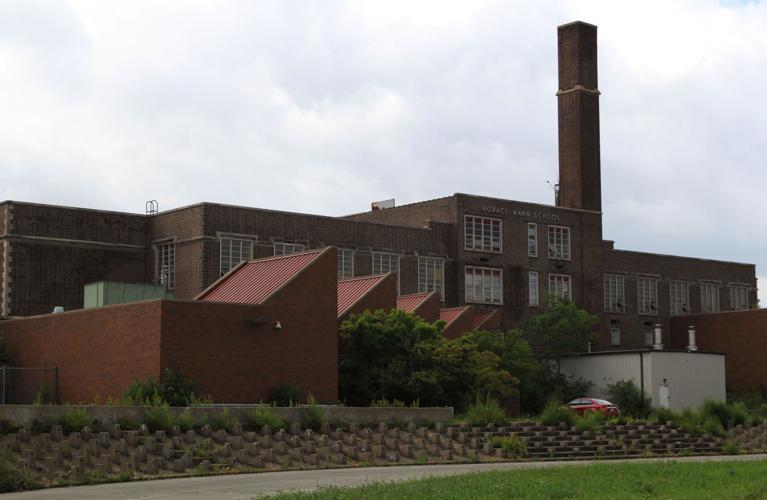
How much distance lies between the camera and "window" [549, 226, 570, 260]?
7606 centimetres

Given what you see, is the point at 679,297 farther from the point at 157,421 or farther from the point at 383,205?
the point at 157,421

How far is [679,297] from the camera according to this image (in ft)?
287

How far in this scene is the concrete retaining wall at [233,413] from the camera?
27.7 m

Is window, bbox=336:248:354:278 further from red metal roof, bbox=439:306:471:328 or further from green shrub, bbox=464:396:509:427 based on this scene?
green shrub, bbox=464:396:509:427

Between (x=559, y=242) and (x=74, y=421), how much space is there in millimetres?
52230

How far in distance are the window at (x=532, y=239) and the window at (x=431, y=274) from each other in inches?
281

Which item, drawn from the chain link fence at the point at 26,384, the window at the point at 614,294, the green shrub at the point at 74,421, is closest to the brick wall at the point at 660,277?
the window at the point at 614,294

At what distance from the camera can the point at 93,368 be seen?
42.5 meters

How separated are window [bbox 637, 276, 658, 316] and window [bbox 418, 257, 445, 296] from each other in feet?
67.3

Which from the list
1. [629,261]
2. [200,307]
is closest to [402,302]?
[200,307]

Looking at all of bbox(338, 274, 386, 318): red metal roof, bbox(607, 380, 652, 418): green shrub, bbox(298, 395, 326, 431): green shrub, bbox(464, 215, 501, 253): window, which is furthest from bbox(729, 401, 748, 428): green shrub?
bbox(464, 215, 501, 253): window

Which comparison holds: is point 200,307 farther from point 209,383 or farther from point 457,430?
point 457,430

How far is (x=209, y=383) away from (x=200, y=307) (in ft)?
8.63

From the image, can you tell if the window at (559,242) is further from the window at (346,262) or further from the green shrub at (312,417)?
the green shrub at (312,417)
